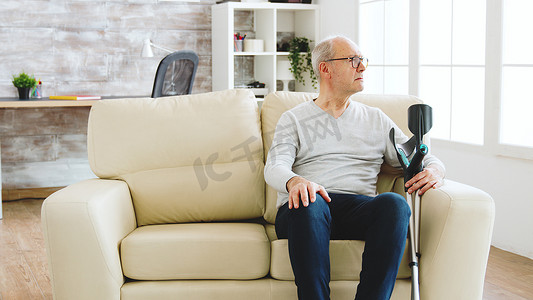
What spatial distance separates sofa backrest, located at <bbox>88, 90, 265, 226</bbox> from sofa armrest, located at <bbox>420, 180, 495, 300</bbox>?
81 centimetres

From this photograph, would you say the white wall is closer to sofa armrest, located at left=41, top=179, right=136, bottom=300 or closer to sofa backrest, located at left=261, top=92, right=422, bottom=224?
sofa backrest, located at left=261, top=92, right=422, bottom=224

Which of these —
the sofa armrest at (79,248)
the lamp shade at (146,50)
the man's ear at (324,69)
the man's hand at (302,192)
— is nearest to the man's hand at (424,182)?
the man's hand at (302,192)

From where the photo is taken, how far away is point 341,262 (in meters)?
2.20

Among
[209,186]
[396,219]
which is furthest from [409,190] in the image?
[209,186]

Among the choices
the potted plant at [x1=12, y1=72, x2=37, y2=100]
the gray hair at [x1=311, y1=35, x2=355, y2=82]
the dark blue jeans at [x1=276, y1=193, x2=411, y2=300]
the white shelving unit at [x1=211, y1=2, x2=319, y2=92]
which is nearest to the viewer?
the dark blue jeans at [x1=276, y1=193, x2=411, y2=300]

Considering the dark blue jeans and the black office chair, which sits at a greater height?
the black office chair

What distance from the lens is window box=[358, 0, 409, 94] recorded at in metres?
4.47

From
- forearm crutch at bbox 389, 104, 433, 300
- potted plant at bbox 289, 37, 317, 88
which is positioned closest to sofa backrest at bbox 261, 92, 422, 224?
forearm crutch at bbox 389, 104, 433, 300

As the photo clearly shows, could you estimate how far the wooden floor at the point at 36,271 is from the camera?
2881 mm

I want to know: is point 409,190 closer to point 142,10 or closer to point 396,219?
point 396,219

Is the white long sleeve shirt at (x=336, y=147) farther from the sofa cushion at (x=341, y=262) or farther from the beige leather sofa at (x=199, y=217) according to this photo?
the sofa cushion at (x=341, y=262)

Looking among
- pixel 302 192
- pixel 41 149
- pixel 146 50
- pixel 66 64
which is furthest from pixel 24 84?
pixel 302 192

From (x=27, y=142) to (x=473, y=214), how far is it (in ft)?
A: 13.5

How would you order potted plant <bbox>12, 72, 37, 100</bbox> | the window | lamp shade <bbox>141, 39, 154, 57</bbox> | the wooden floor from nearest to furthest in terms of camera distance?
the wooden floor → the window → potted plant <bbox>12, 72, 37, 100</bbox> → lamp shade <bbox>141, 39, 154, 57</bbox>
